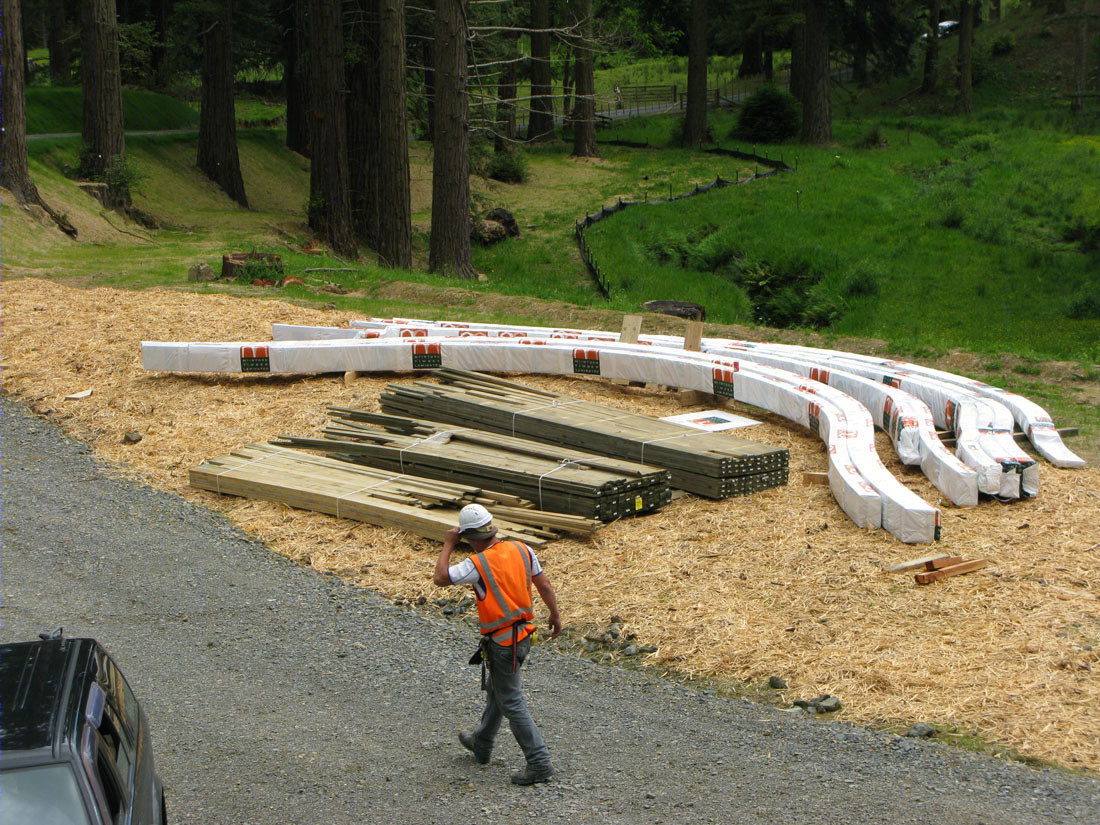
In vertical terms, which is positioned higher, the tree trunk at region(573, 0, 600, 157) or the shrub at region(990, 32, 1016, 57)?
the shrub at region(990, 32, 1016, 57)

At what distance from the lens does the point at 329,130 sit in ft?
90.7

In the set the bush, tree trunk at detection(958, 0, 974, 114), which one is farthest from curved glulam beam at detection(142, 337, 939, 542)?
tree trunk at detection(958, 0, 974, 114)

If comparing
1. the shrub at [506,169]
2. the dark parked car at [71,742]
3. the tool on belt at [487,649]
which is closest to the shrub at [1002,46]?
the shrub at [506,169]

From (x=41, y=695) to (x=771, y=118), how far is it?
159ft

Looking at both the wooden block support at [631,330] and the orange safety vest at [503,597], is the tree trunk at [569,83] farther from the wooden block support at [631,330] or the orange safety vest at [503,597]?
the orange safety vest at [503,597]

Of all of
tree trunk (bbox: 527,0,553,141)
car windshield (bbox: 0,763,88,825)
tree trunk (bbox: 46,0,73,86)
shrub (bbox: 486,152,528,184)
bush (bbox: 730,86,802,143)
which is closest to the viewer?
car windshield (bbox: 0,763,88,825)

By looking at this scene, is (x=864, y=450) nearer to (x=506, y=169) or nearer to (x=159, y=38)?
(x=506, y=169)

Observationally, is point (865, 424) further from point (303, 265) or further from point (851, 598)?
point (303, 265)

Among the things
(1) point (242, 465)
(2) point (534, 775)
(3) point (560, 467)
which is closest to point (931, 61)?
(3) point (560, 467)

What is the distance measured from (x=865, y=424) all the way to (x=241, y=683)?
291 inches

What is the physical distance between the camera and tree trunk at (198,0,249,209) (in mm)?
34062

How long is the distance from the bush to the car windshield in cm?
4789

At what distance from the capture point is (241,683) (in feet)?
24.5

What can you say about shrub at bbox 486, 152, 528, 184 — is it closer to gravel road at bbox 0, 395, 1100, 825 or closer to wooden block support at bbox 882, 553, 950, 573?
gravel road at bbox 0, 395, 1100, 825
